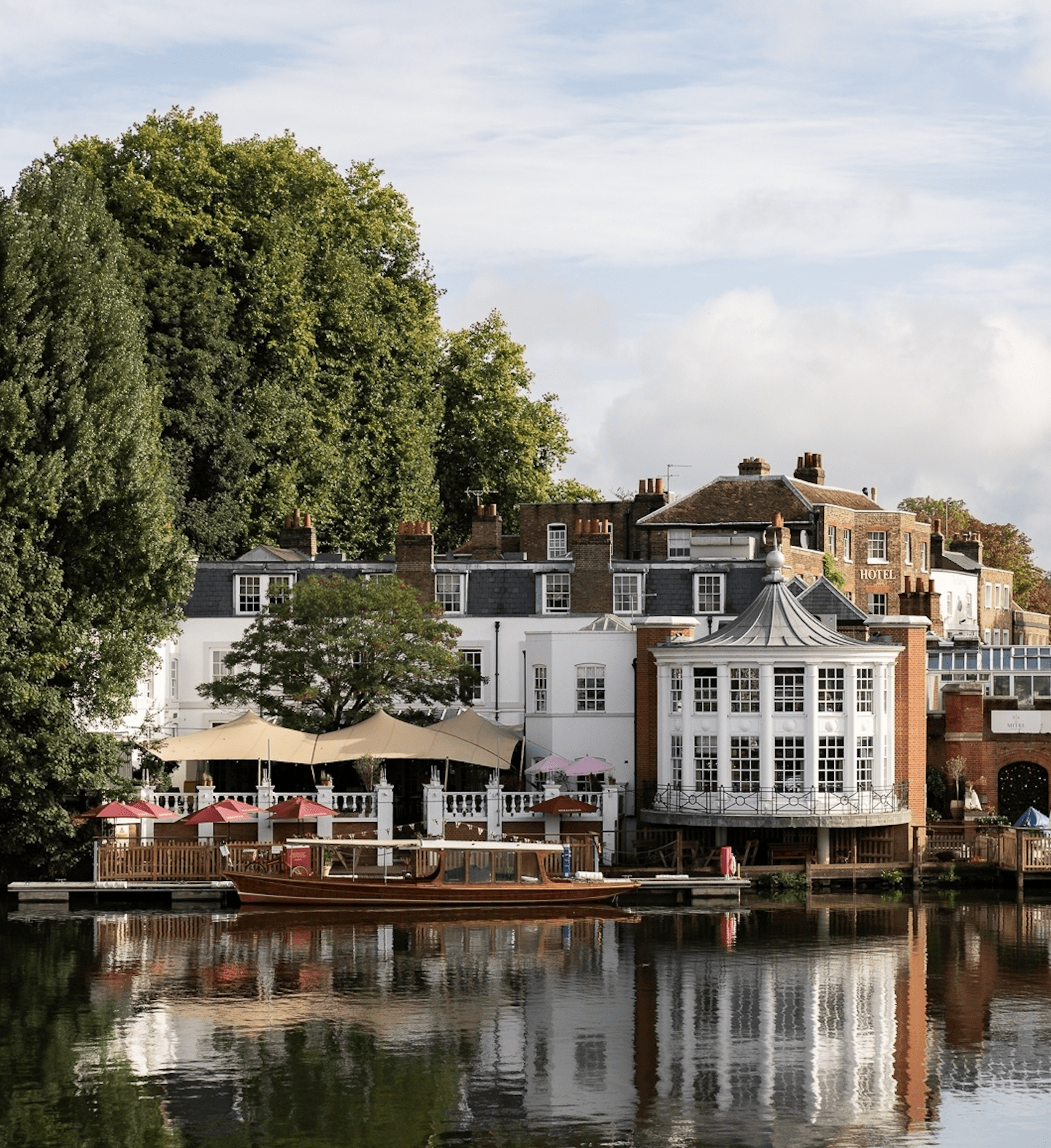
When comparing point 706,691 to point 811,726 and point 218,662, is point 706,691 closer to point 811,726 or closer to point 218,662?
point 811,726

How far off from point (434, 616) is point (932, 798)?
51.9 feet

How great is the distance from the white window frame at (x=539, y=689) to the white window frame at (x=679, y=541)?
20.7m

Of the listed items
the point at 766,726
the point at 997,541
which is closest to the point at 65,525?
the point at 766,726

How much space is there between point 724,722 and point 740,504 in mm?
28355

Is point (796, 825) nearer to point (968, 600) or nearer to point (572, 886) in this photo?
point (572, 886)

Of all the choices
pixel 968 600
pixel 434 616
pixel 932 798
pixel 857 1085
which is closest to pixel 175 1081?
pixel 857 1085

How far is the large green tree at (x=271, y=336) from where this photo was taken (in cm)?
6756

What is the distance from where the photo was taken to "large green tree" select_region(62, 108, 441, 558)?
67562 millimetres

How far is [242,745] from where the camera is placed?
5191 cm

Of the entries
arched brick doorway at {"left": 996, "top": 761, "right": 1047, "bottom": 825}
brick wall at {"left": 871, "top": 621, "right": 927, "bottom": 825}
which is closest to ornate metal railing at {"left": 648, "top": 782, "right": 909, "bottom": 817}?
brick wall at {"left": 871, "top": 621, "right": 927, "bottom": 825}

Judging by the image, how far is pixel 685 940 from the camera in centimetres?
4144

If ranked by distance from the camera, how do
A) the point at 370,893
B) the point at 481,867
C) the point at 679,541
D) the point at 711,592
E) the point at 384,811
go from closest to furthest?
the point at 370,893, the point at 481,867, the point at 384,811, the point at 711,592, the point at 679,541

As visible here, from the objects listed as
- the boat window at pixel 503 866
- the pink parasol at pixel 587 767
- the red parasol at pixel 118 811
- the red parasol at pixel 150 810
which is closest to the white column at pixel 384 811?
the boat window at pixel 503 866

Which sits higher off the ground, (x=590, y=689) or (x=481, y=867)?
(x=590, y=689)
